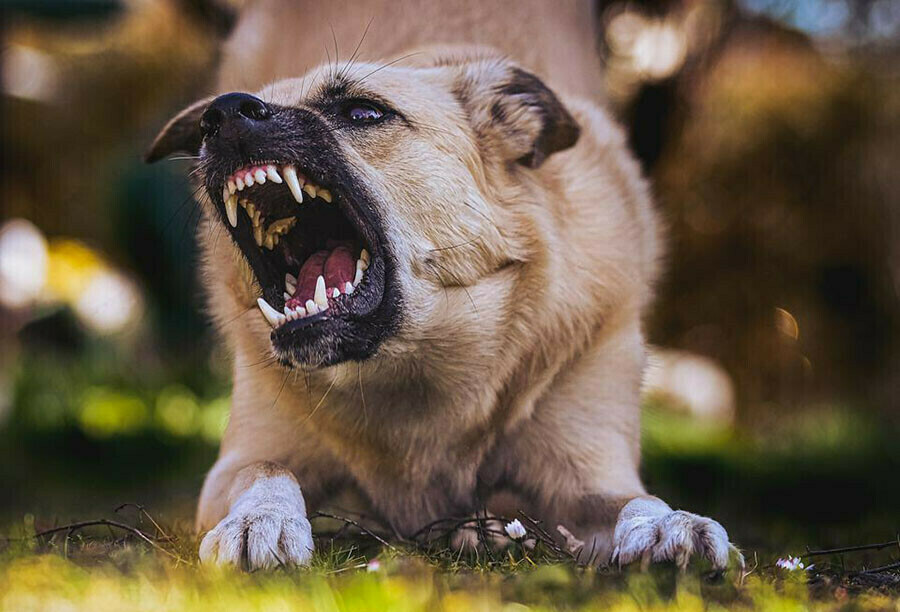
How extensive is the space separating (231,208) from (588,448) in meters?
1.14

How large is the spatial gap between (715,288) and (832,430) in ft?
6.42

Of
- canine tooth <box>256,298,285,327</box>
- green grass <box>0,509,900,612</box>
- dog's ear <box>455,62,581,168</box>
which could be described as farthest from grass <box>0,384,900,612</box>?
dog's ear <box>455,62,581,168</box>

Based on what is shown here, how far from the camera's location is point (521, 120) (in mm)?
2844

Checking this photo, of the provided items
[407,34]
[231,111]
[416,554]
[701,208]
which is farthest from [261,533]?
[701,208]

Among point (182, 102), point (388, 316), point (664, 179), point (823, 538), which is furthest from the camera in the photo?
point (664, 179)

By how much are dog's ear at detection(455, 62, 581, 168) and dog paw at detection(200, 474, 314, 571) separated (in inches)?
46.0

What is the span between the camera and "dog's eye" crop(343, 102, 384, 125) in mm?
2611

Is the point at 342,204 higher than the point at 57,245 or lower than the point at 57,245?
lower

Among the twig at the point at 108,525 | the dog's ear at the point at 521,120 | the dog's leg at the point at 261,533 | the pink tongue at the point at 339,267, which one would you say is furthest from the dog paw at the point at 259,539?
the dog's ear at the point at 521,120

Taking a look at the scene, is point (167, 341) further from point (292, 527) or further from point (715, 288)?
point (292, 527)

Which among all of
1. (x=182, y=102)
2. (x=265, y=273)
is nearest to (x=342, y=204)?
(x=265, y=273)

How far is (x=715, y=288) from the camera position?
286 inches

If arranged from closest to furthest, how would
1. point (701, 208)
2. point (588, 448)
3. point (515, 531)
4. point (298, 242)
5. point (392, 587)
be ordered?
point (392, 587) < point (515, 531) < point (298, 242) < point (588, 448) < point (701, 208)

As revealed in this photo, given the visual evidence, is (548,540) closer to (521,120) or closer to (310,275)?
(310,275)
